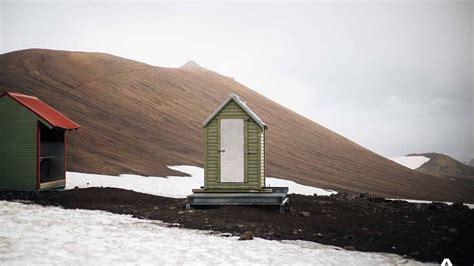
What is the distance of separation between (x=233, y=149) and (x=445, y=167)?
63.4m

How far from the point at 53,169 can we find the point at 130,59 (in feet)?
122

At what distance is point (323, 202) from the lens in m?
21.5

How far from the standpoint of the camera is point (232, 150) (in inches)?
766

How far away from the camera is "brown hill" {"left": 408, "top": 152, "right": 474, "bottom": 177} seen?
2779 inches

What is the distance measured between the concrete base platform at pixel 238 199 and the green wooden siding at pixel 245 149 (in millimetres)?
461

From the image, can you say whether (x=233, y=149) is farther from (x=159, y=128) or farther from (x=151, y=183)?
(x=159, y=128)

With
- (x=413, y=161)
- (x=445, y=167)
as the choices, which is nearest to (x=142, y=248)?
(x=445, y=167)

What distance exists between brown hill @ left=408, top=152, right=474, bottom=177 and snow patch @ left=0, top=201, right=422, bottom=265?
2359 inches

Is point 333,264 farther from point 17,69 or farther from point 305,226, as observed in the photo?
point 17,69

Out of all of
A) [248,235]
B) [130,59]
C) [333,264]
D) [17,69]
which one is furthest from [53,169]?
[130,59]

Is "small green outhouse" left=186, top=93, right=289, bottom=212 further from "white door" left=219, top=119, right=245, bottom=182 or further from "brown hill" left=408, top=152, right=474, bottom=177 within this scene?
"brown hill" left=408, top=152, right=474, bottom=177

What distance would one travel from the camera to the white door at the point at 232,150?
63.6 ft

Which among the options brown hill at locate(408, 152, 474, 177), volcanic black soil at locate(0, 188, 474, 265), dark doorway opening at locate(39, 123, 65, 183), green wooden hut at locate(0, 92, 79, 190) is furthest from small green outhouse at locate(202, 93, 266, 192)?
brown hill at locate(408, 152, 474, 177)

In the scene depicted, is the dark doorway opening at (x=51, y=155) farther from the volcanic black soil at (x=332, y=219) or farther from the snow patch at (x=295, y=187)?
the snow patch at (x=295, y=187)
